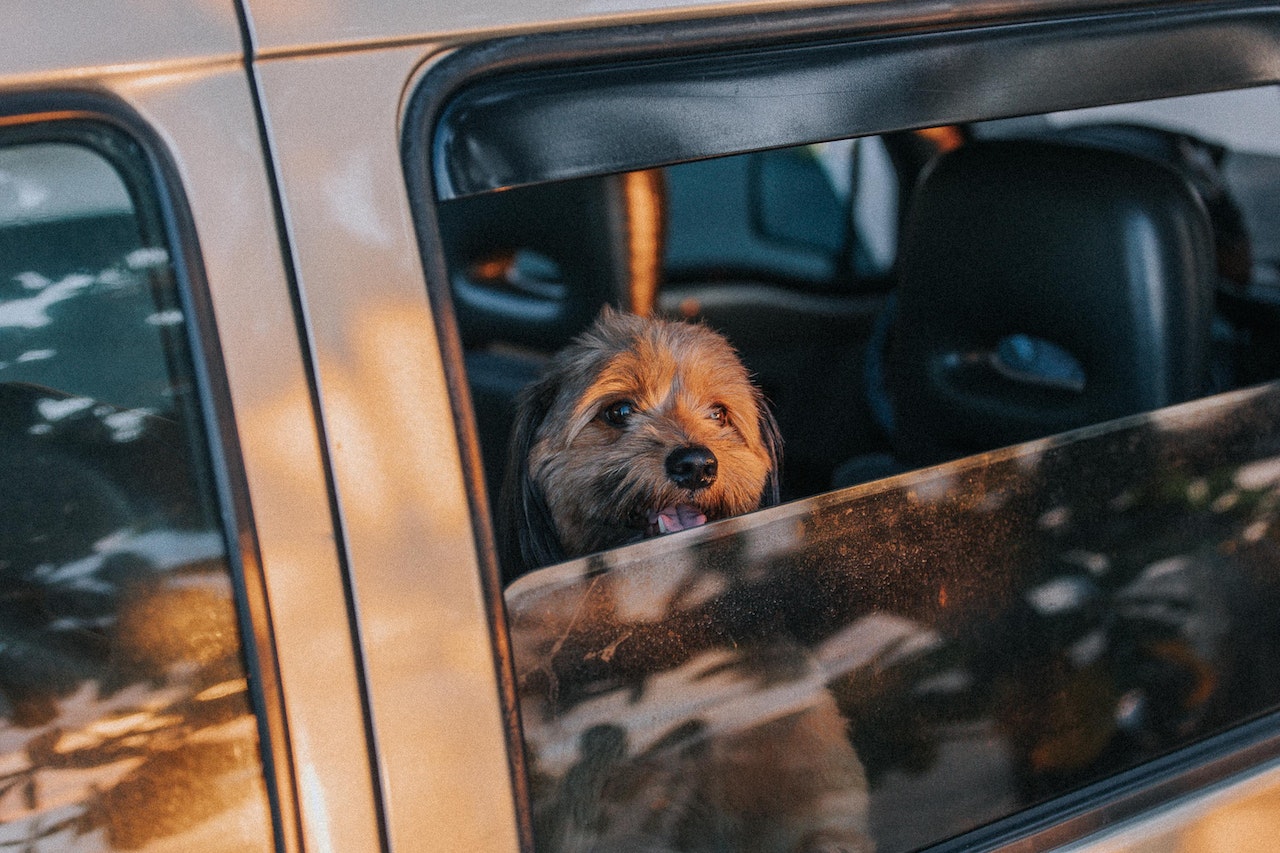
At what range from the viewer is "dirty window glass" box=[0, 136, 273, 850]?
3.02 ft

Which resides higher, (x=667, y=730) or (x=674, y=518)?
(x=674, y=518)

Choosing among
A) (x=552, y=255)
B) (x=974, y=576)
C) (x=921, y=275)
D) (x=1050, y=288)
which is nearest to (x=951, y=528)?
(x=974, y=576)

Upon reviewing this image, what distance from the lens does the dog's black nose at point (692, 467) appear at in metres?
2.15

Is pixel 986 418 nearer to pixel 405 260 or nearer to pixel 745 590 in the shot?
pixel 745 590

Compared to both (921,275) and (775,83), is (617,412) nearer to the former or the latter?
(921,275)

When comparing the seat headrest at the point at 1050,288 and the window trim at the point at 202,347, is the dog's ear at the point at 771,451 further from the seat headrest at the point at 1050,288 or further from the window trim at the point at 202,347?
the window trim at the point at 202,347

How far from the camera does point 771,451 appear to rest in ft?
8.11

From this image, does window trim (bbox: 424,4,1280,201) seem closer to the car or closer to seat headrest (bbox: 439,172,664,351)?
the car

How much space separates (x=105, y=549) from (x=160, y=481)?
0.08 m

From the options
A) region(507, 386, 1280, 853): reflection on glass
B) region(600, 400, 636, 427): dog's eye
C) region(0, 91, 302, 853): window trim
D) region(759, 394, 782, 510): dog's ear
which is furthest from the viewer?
region(600, 400, 636, 427): dog's eye

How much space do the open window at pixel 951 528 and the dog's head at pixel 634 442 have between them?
17.7 inches

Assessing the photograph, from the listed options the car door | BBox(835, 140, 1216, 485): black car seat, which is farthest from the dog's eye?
the car door

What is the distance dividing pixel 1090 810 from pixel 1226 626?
458mm

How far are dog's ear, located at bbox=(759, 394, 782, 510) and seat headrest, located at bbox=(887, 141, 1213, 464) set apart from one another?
1.18 feet
